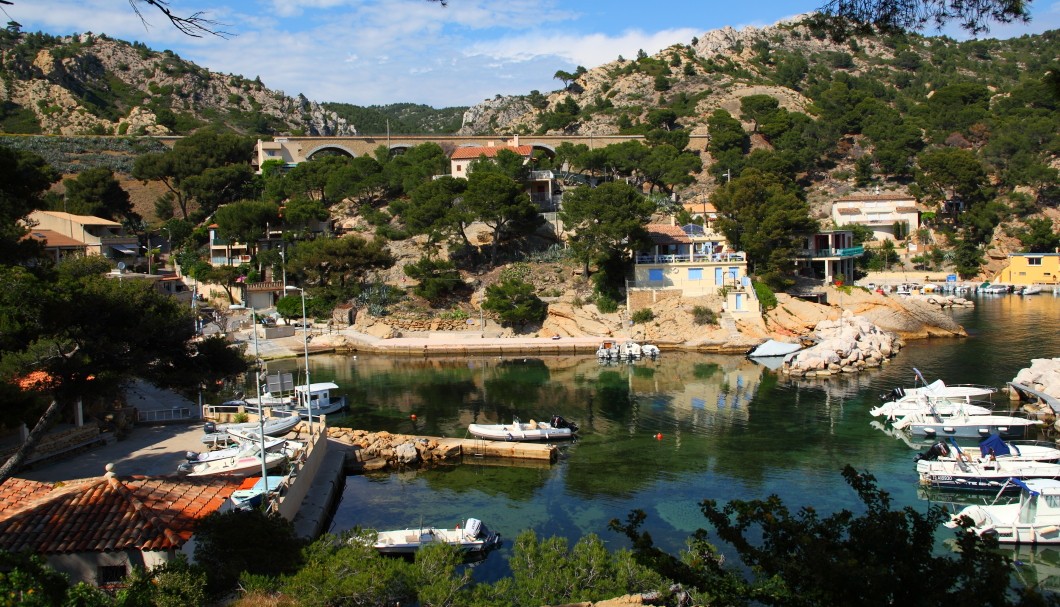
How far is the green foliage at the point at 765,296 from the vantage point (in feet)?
138

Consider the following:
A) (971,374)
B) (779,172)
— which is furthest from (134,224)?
(971,374)

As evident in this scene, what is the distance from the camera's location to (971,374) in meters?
31.1

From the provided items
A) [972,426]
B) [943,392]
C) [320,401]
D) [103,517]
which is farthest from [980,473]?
[320,401]

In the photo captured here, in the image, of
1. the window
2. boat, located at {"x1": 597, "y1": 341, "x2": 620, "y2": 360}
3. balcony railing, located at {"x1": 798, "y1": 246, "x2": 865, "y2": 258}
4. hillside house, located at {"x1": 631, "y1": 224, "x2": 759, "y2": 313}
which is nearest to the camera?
the window

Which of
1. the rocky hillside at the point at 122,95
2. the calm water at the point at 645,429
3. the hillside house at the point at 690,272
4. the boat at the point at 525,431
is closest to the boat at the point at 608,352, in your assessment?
the calm water at the point at 645,429

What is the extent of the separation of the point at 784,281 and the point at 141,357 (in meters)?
38.0

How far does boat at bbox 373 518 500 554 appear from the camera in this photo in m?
16.8

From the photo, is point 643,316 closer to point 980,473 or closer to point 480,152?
point 480,152

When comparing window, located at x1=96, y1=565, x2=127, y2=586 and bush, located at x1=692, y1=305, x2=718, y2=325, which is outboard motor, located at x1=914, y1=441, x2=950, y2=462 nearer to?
window, located at x1=96, y1=565, x2=127, y2=586

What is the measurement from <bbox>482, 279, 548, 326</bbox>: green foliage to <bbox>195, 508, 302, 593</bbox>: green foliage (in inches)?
1173

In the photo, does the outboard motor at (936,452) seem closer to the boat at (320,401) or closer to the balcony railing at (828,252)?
the boat at (320,401)

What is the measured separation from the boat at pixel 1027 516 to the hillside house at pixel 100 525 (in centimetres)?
1479

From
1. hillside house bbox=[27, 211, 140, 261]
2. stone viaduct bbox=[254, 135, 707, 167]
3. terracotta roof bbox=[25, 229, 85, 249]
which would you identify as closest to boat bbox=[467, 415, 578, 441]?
terracotta roof bbox=[25, 229, 85, 249]

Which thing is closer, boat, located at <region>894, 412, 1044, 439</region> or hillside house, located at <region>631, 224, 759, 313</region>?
boat, located at <region>894, 412, 1044, 439</region>
